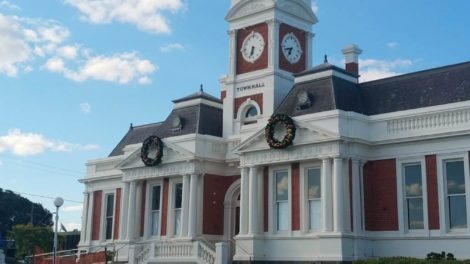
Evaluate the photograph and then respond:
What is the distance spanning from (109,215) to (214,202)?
877 cm

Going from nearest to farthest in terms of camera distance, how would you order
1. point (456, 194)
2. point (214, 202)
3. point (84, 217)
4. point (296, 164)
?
point (456, 194) < point (296, 164) < point (214, 202) < point (84, 217)

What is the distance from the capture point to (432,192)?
26.5 m

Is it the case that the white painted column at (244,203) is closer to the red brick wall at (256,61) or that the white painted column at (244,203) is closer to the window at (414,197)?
the red brick wall at (256,61)

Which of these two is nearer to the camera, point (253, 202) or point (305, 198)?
point (305, 198)

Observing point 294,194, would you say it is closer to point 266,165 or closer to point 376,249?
point 266,165

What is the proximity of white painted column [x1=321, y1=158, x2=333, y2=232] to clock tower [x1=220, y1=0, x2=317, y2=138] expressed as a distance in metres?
6.74

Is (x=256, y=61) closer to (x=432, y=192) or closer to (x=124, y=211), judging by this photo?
(x=124, y=211)

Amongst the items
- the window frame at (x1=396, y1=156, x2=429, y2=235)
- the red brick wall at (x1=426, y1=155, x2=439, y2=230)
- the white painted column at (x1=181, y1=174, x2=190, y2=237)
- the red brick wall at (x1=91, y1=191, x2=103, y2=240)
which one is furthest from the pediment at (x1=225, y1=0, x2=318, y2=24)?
the red brick wall at (x1=91, y1=191, x2=103, y2=240)

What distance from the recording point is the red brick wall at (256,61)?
3512 centimetres

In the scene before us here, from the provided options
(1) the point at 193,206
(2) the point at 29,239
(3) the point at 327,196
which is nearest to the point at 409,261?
(3) the point at 327,196

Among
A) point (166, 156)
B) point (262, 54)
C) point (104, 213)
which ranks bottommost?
point (104, 213)

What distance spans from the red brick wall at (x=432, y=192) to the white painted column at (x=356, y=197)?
2806mm

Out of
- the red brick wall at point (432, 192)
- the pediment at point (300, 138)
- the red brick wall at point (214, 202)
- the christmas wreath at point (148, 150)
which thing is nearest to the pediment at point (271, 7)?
the christmas wreath at point (148, 150)

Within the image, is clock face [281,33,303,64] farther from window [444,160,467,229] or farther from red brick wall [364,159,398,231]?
window [444,160,467,229]
